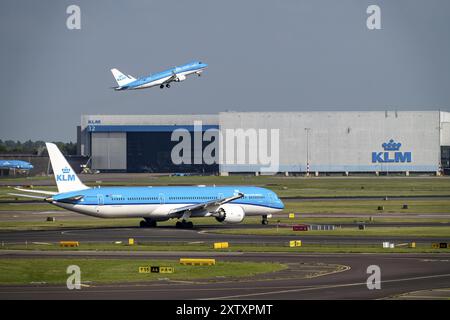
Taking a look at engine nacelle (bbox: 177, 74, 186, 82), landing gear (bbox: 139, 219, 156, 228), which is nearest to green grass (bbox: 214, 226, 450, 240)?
landing gear (bbox: 139, 219, 156, 228)

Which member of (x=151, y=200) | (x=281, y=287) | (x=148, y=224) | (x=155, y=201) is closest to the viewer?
(x=281, y=287)

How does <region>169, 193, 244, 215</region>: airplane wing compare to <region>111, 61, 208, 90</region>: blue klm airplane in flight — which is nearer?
<region>169, 193, 244, 215</region>: airplane wing

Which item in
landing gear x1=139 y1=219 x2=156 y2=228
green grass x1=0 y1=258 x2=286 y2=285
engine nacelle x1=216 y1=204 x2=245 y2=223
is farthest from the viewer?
landing gear x1=139 y1=219 x2=156 y2=228

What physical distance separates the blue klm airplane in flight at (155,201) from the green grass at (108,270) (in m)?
28.5

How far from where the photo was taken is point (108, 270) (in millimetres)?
60969

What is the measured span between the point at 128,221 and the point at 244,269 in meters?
51.0

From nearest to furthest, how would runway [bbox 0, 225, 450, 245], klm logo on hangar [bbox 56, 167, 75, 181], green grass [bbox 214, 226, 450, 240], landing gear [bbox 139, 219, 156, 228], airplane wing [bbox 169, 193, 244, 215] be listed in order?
runway [bbox 0, 225, 450, 245] < green grass [bbox 214, 226, 450, 240] < klm logo on hangar [bbox 56, 167, 75, 181] < airplane wing [bbox 169, 193, 244, 215] < landing gear [bbox 139, 219, 156, 228]

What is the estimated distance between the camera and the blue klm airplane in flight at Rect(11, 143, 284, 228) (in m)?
96.2

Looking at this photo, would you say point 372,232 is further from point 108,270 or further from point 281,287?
point 281,287

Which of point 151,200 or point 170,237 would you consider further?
point 151,200

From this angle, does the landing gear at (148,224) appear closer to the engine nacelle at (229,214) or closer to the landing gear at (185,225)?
the landing gear at (185,225)

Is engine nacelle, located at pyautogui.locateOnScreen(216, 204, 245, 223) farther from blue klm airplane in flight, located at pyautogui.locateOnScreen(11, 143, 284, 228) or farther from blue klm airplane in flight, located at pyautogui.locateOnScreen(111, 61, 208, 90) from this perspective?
blue klm airplane in flight, located at pyautogui.locateOnScreen(111, 61, 208, 90)

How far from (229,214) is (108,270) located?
41.7 metres

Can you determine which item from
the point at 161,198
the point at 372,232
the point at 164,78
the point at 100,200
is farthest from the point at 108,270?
the point at 164,78
